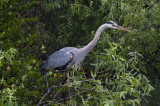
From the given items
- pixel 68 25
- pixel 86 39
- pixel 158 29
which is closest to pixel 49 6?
pixel 68 25

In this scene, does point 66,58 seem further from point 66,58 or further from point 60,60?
point 60,60

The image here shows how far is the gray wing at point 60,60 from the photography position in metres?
4.91

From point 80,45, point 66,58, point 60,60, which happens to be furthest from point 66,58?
point 80,45

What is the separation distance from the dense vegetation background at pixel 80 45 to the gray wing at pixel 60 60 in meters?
0.15

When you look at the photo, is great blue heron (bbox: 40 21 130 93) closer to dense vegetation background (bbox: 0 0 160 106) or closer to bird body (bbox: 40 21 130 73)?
bird body (bbox: 40 21 130 73)

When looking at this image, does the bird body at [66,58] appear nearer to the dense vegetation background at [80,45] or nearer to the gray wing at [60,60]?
the gray wing at [60,60]

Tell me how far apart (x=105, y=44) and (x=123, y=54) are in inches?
16.8

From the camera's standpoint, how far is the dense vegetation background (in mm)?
3322

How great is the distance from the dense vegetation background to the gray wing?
0.15m

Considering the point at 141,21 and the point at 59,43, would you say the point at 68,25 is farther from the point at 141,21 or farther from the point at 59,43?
the point at 141,21

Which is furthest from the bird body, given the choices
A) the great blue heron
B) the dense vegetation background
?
the dense vegetation background

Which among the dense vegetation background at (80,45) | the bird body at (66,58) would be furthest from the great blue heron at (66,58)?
the dense vegetation background at (80,45)

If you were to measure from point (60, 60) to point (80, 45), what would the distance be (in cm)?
159

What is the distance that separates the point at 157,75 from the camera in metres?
6.50
